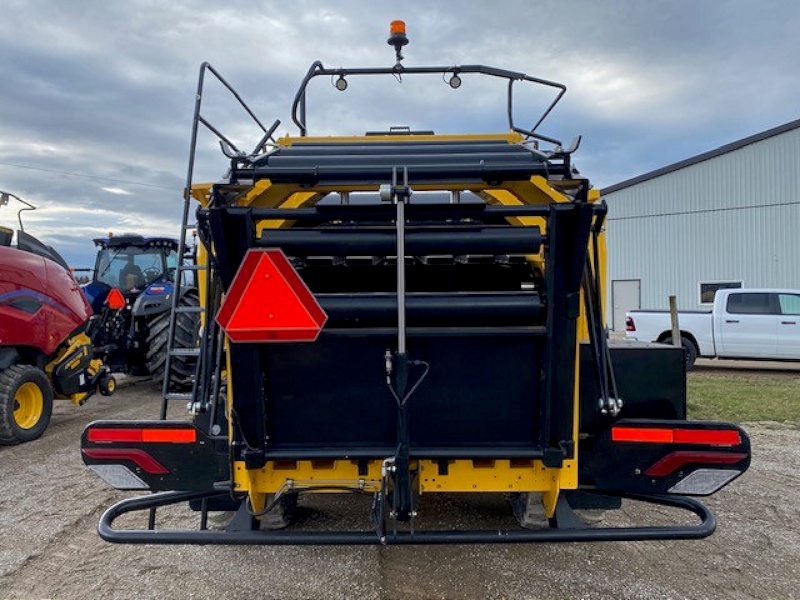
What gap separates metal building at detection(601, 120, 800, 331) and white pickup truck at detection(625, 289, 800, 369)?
29.1 ft

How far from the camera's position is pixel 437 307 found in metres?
2.48

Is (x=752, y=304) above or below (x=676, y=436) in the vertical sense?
above

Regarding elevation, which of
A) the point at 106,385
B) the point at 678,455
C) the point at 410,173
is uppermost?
the point at 410,173

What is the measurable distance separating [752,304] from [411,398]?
11.7 metres

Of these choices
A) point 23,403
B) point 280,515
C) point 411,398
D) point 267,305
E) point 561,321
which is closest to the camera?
point 267,305

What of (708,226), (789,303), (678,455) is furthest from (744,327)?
(678,455)

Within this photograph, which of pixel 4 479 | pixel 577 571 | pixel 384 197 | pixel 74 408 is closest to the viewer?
pixel 384 197

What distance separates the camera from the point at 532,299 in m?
2.52

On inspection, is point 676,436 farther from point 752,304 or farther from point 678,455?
point 752,304

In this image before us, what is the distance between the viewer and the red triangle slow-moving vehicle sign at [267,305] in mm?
2389

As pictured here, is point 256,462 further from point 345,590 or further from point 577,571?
point 577,571

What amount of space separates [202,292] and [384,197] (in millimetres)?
1410

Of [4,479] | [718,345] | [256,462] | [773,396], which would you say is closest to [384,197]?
[256,462]

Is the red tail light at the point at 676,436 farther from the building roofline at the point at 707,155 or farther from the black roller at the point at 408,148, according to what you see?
the building roofline at the point at 707,155
